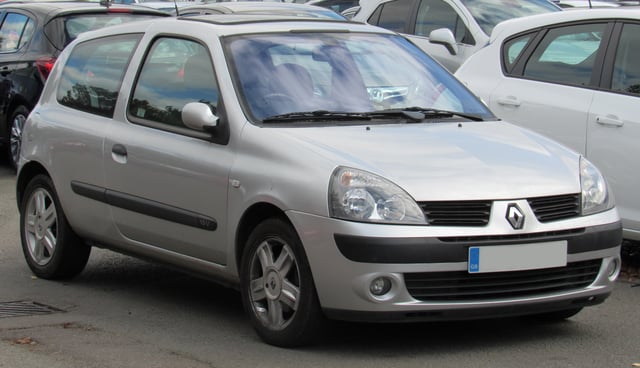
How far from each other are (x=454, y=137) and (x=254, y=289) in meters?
1.27

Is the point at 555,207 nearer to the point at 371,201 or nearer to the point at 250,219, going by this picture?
the point at 371,201

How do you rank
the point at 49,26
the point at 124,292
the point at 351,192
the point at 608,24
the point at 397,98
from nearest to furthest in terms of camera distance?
the point at 351,192 < the point at 397,98 < the point at 124,292 < the point at 608,24 < the point at 49,26

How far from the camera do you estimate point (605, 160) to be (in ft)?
26.8

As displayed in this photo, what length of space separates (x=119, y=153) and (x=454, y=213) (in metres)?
2.35

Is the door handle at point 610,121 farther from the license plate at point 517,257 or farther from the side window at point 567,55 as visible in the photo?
the license plate at point 517,257

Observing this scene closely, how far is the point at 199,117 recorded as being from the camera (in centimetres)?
660

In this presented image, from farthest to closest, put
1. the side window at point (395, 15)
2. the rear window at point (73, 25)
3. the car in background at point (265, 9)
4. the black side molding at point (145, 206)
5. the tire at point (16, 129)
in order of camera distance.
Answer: the side window at point (395, 15) → the car in background at point (265, 9) → the tire at point (16, 129) → the rear window at point (73, 25) → the black side molding at point (145, 206)

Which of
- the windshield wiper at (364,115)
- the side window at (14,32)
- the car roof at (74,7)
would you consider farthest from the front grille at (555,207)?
the side window at (14,32)

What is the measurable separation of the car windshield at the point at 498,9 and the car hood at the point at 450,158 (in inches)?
299

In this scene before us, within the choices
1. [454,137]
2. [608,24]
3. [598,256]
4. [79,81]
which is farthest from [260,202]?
[608,24]

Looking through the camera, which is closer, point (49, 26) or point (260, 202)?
point (260, 202)

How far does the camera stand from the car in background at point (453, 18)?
14.1 m

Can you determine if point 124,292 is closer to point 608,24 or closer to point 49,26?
point 608,24

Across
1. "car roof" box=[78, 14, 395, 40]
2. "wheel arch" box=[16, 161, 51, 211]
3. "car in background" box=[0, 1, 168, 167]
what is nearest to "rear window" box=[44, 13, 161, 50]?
"car in background" box=[0, 1, 168, 167]
